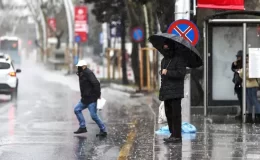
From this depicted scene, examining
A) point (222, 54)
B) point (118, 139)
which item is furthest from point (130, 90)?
point (118, 139)

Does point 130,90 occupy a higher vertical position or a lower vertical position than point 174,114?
lower

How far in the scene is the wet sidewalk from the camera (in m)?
11.8

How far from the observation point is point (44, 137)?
1458 cm

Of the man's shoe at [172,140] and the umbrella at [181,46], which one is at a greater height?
the umbrella at [181,46]

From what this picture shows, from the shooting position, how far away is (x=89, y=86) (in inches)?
576

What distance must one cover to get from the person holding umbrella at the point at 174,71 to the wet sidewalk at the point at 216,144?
0.45m

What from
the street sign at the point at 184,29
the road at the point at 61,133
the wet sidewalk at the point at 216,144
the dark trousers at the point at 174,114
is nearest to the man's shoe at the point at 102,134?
the road at the point at 61,133

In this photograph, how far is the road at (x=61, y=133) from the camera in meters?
12.3

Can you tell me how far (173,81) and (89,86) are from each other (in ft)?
7.35

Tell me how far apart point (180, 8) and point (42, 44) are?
7482 cm

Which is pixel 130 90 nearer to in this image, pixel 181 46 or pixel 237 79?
pixel 237 79

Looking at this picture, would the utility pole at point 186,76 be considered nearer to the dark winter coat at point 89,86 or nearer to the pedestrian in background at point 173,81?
the dark winter coat at point 89,86

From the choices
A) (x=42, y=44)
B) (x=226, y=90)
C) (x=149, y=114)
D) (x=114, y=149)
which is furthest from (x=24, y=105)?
(x=42, y=44)

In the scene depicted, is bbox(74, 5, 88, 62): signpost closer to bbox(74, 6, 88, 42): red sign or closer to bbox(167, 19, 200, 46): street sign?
bbox(74, 6, 88, 42): red sign
